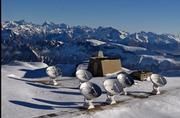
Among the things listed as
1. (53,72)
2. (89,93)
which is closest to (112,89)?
(89,93)

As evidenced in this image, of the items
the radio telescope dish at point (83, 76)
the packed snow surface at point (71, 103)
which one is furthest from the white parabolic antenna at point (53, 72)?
the radio telescope dish at point (83, 76)

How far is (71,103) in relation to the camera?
160ft

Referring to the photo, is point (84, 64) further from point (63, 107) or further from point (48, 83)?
point (63, 107)

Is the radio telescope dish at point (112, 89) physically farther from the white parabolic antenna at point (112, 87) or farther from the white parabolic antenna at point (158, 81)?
the white parabolic antenna at point (158, 81)

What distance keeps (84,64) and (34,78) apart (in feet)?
58.4

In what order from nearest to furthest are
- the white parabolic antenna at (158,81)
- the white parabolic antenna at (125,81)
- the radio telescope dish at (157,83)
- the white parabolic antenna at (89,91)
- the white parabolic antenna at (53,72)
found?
the white parabolic antenna at (89,91), the white parabolic antenna at (125,81), the radio telescope dish at (157,83), the white parabolic antenna at (158,81), the white parabolic antenna at (53,72)

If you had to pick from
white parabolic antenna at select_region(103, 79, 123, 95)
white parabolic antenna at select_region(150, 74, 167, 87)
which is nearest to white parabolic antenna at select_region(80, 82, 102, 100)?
white parabolic antenna at select_region(103, 79, 123, 95)

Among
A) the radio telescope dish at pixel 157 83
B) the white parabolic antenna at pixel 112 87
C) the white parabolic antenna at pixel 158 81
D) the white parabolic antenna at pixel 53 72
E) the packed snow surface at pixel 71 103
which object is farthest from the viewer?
the white parabolic antenna at pixel 53 72

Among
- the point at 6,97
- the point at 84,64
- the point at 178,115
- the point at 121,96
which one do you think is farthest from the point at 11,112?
the point at 84,64

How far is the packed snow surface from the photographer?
4362cm

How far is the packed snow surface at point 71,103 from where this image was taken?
43.6 metres

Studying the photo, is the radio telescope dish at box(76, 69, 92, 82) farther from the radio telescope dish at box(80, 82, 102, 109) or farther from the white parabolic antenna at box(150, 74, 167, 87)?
the radio telescope dish at box(80, 82, 102, 109)

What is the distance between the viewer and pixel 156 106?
167 feet

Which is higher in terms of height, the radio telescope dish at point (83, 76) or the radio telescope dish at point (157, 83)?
the radio telescope dish at point (83, 76)
